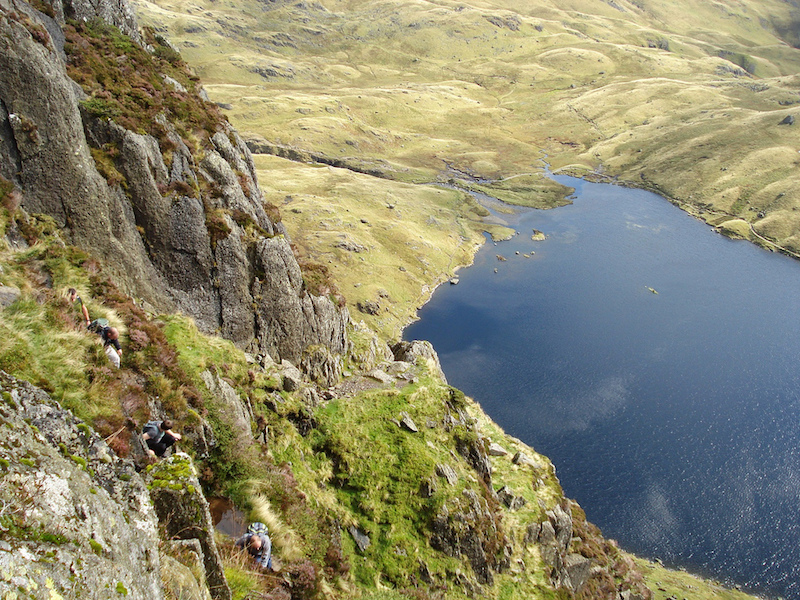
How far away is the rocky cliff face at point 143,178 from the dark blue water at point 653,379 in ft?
187

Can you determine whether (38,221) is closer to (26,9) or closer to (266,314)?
(26,9)

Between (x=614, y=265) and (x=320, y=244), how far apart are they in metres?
89.5

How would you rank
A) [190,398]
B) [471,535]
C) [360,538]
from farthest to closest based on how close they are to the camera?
[471,535]
[360,538]
[190,398]

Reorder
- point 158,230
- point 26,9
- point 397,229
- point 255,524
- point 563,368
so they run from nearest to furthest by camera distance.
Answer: point 255,524 → point 26,9 → point 158,230 → point 563,368 → point 397,229

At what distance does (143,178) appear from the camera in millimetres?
35062

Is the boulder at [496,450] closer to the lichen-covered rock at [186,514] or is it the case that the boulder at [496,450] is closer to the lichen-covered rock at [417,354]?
the lichen-covered rock at [417,354]

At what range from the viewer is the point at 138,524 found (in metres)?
10.1

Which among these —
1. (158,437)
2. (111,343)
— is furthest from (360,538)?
(111,343)

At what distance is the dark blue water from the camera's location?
73125 mm

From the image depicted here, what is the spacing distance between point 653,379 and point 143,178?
10041 cm

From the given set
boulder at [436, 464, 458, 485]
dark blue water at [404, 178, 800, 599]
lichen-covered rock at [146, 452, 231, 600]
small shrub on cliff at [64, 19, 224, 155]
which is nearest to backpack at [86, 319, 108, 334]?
A: lichen-covered rock at [146, 452, 231, 600]

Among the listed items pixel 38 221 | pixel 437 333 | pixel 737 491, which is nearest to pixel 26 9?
pixel 38 221

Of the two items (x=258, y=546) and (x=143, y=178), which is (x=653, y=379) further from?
(x=258, y=546)

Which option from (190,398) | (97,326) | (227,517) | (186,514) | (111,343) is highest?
(186,514)
